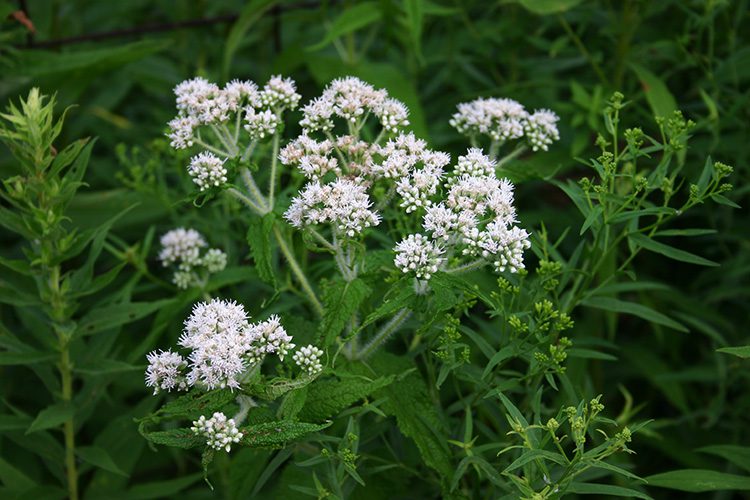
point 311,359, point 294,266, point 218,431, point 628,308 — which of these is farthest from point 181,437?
point 628,308

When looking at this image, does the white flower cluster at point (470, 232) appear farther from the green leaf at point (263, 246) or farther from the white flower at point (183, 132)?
the white flower at point (183, 132)

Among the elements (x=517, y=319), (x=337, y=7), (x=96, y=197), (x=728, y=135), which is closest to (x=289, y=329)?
(x=517, y=319)

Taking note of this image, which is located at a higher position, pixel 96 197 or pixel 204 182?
pixel 96 197

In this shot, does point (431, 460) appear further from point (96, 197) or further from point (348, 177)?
point (96, 197)

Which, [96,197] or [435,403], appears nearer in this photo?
[435,403]

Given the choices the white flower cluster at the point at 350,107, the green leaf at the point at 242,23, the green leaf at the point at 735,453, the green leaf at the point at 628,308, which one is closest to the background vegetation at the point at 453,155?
the green leaf at the point at 242,23

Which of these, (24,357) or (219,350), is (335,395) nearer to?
(219,350)
